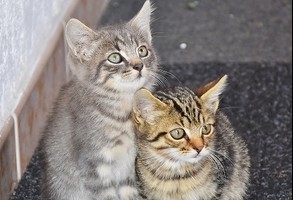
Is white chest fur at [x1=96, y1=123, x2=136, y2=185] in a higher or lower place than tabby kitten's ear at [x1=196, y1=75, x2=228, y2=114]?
lower

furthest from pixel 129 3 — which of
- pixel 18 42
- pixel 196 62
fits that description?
pixel 18 42

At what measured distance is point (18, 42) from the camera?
391 cm

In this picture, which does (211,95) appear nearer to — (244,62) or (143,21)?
(143,21)

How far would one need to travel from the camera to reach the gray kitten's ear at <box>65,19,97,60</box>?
352cm

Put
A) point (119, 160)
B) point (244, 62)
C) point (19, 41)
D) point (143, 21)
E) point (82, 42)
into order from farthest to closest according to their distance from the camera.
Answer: point (244, 62)
point (19, 41)
point (143, 21)
point (82, 42)
point (119, 160)

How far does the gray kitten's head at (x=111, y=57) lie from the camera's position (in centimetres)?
342

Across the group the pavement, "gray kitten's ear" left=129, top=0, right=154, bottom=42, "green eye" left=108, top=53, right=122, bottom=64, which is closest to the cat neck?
"green eye" left=108, top=53, right=122, bottom=64

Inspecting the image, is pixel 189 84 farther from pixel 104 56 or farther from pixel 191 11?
pixel 104 56

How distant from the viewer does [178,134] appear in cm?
330

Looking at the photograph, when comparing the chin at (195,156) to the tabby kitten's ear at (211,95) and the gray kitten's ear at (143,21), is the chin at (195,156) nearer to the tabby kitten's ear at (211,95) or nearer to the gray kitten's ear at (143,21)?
the tabby kitten's ear at (211,95)

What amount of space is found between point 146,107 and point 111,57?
0.29m

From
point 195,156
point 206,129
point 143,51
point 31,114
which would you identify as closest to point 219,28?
point 31,114

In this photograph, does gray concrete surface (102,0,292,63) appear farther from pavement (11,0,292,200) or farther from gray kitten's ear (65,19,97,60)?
gray kitten's ear (65,19,97,60)

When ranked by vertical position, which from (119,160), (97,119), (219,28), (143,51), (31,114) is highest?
(143,51)
